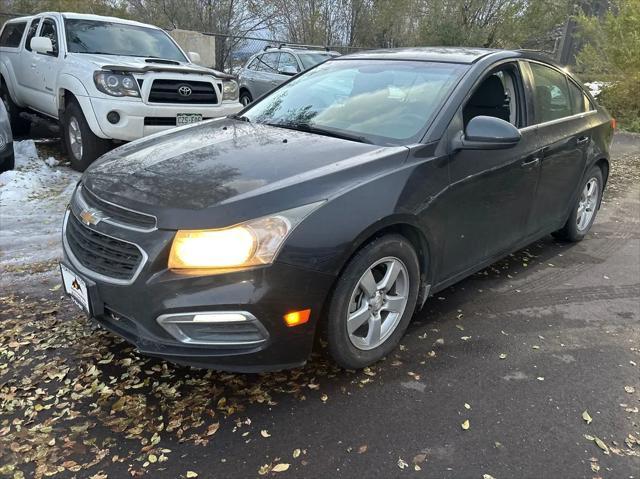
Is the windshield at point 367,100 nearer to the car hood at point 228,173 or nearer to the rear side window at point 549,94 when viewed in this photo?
the car hood at point 228,173

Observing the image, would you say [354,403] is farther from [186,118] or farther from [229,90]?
[229,90]

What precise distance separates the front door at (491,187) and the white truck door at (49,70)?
5609 millimetres

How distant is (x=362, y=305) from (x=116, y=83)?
461 cm

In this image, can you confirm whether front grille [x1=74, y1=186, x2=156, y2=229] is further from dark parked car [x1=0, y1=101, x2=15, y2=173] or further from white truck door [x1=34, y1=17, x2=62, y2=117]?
white truck door [x1=34, y1=17, x2=62, y2=117]

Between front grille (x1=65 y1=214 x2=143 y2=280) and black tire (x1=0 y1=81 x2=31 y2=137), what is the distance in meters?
6.93

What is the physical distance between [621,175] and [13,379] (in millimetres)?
8665

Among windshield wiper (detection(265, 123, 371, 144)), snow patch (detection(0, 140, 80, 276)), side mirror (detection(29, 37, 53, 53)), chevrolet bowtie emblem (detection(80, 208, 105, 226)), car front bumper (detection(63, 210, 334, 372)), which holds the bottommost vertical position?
snow patch (detection(0, 140, 80, 276))

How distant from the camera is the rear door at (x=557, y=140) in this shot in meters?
3.99

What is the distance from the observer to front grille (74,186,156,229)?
2445 mm

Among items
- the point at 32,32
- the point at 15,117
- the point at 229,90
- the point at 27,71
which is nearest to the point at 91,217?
the point at 229,90

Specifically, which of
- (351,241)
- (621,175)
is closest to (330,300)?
(351,241)

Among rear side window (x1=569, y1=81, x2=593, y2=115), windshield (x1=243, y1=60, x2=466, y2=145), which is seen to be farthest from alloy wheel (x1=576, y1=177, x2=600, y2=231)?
windshield (x1=243, y1=60, x2=466, y2=145)

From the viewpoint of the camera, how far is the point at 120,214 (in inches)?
101

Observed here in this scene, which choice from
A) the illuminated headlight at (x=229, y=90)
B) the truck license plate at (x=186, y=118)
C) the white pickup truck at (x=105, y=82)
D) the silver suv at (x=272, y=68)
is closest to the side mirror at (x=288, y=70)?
the silver suv at (x=272, y=68)
